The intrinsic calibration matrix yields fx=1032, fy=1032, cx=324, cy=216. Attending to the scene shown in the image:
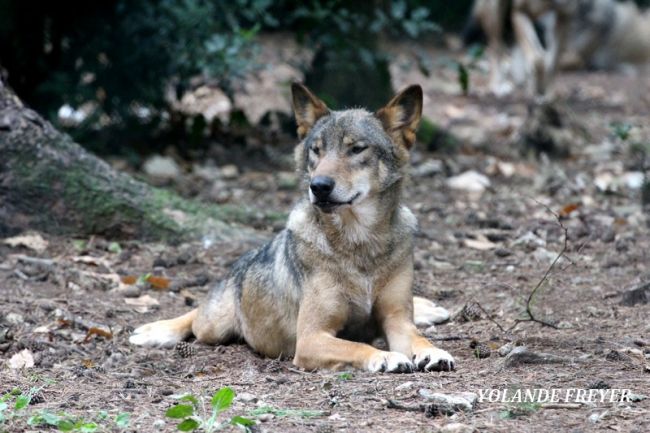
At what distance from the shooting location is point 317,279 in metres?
5.84

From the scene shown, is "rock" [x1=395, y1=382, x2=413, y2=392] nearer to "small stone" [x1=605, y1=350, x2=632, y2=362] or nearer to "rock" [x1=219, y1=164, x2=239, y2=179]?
"small stone" [x1=605, y1=350, x2=632, y2=362]

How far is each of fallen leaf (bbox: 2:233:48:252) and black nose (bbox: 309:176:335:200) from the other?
3186mm

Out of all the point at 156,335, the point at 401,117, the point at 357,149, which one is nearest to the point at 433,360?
the point at 357,149

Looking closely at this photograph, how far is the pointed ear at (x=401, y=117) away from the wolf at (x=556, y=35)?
784cm

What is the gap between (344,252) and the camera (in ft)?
19.3

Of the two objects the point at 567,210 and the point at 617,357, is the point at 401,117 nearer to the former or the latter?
the point at 617,357

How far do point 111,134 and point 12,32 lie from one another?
4.84 feet

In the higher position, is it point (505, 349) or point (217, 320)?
point (505, 349)

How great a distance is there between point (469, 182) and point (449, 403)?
653cm

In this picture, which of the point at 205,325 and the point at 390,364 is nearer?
the point at 390,364

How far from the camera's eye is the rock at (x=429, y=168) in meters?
11.1

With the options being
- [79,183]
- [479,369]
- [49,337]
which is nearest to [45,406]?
[49,337]

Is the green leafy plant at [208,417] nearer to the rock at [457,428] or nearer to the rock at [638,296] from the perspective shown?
the rock at [457,428]

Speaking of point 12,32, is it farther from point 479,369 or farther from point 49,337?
point 479,369
